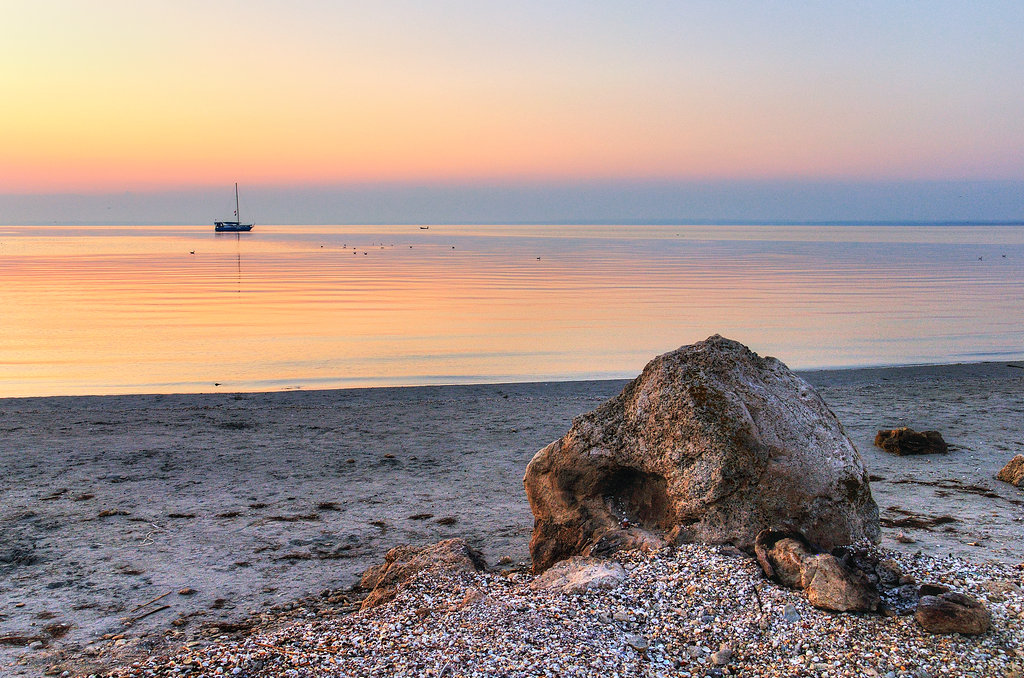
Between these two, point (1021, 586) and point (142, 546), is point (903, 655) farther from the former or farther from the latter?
point (142, 546)

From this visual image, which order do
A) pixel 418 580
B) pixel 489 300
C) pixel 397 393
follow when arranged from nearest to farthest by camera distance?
1. pixel 418 580
2. pixel 397 393
3. pixel 489 300

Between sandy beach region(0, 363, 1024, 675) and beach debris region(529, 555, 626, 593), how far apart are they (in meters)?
1.11

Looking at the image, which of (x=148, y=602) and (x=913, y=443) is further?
(x=913, y=443)

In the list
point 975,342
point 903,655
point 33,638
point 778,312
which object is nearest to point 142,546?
point 33,638

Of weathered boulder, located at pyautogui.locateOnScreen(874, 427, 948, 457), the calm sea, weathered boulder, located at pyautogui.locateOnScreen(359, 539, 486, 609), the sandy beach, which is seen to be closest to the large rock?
weathered boulder, located at pyautogui.locateOnScreen(359, 539, 486, 609)

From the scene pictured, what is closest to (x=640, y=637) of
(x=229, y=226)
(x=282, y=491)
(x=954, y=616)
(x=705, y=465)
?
(x=705, y=465)

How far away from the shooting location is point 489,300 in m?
32.0

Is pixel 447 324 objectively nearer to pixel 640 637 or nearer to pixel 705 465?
pixel 705 465

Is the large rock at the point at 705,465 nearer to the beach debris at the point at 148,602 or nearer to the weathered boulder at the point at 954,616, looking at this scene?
the weathered boulder at the point at 954,616

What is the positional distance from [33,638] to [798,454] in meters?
4.70

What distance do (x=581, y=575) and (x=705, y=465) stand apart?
3.41 ft

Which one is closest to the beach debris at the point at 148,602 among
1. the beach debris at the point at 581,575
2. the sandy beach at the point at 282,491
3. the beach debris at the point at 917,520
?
the sandy beach at the point at 282,491

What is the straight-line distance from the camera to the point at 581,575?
5035mm

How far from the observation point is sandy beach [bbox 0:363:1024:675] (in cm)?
565
